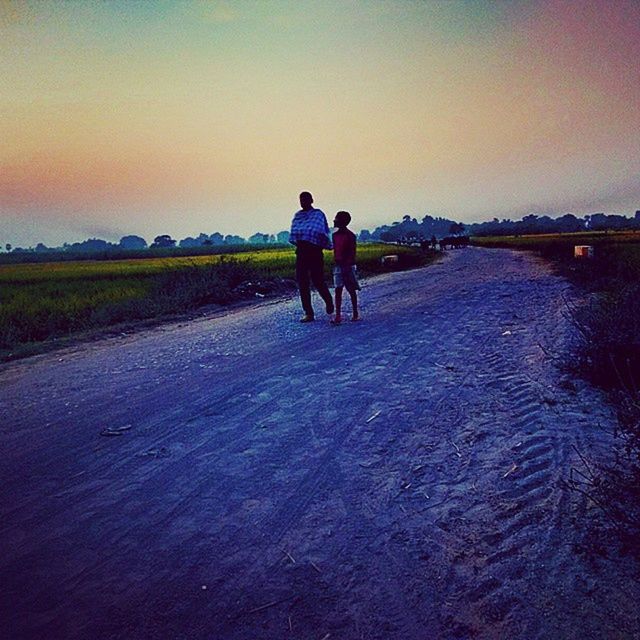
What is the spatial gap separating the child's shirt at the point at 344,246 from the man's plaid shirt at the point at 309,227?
28cm

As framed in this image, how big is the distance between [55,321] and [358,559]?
31.7 feet

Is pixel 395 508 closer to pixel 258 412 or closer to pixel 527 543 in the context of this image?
pixel 527 543

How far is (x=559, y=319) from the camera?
24.6 ft

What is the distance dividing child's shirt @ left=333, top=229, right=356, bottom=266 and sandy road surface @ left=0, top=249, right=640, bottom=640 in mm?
3098

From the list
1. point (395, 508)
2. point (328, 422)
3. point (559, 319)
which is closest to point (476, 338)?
point (559, 319)

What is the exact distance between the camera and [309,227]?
8.29 metres

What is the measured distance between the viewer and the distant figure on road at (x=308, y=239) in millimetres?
8289

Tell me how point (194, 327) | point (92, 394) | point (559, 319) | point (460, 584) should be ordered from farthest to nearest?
point (194, 327), point (559, 319), point (92, 394), point (460, 584)

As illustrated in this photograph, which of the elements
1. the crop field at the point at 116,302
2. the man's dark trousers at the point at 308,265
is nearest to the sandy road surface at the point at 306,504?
the man's dark trousers at the point at 308,265

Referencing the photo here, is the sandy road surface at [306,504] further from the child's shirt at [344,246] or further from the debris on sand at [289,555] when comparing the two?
the child's shirt at [344,246]

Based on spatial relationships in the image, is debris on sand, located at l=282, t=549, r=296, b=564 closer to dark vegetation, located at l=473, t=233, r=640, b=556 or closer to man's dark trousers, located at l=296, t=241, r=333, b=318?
dark vegetation, located at l=473, t=233, r=640, b=556

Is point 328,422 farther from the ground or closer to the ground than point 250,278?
closer to the ground

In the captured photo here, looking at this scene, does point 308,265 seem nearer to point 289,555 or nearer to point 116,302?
point 116,302

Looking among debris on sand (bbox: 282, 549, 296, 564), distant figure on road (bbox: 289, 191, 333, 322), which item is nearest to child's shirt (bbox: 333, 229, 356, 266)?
distant figure on road (bbox: 289, 191, 333, 322)
